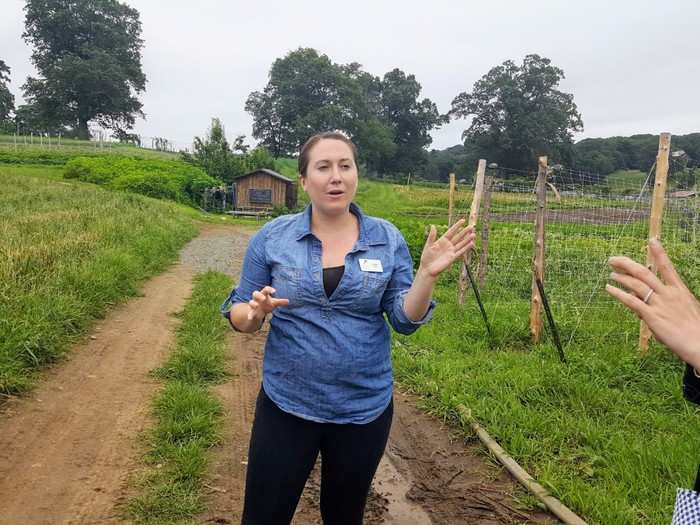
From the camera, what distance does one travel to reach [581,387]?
4887 mm

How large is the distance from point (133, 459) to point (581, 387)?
380cm

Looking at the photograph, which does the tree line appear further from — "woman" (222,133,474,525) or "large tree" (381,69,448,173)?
"woman" (222,133,474,525)

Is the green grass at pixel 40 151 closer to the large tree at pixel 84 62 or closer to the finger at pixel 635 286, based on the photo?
the large tree at pixel 84 62

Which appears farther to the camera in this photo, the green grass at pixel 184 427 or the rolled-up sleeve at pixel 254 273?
the green grass at pixel 184 427

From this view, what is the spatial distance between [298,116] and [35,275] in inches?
2277

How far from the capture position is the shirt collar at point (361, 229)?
7.13 feet

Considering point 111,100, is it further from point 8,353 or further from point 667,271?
point 667,271

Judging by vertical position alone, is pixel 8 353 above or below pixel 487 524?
above

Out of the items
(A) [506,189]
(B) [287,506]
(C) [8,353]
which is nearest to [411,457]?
(B) [287,506]

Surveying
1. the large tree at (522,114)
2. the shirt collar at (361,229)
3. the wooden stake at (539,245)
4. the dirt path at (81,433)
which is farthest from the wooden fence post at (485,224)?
the large tree at (522,114)

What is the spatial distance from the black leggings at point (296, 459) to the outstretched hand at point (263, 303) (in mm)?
375

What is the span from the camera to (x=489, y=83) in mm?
70938

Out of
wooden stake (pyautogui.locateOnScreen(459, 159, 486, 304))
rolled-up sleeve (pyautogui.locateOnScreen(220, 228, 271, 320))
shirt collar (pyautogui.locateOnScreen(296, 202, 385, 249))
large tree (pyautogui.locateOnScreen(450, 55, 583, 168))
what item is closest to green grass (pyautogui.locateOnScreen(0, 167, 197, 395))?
rolled-up sleeve (pyautogui.locateOnScreen(220, 228, 271, 320))

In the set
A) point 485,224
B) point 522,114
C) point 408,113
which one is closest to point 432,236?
point 485,224
